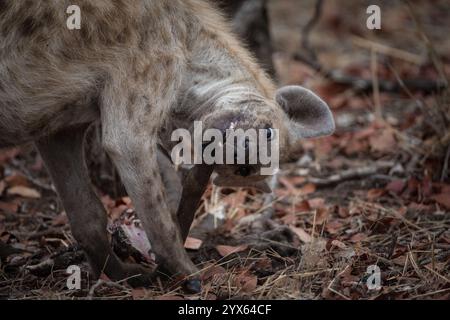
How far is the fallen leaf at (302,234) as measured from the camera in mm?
4723

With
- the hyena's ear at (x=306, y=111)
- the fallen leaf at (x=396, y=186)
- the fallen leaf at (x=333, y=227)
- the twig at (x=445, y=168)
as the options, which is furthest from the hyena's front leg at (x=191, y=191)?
the twig at (x=445, y=168)

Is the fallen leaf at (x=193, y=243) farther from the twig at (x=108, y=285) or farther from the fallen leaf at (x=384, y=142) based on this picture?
the fallen leaf at (x=384, y=142)

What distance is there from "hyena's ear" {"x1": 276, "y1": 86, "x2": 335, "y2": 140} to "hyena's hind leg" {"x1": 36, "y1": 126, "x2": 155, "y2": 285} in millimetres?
1206

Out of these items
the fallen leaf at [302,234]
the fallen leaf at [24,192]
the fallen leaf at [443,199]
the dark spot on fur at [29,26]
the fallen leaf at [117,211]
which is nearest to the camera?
the dark spot on fur at [29,26]

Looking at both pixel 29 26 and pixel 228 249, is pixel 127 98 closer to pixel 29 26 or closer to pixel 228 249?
pixel 29 26

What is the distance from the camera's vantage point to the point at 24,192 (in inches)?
218

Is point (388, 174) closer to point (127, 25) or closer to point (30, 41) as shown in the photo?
point (127, 25)

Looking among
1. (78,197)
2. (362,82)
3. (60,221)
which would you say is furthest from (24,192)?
(362,82)

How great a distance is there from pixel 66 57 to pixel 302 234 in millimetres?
1920

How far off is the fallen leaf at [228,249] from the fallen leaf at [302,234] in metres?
0.41

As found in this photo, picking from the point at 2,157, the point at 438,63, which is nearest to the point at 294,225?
the point at 438,63

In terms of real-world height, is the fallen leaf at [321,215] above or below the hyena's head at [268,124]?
below

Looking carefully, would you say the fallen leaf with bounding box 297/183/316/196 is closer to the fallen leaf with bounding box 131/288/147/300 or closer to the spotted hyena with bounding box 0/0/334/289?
the spotted hyena with bounding box 0/0/334/289

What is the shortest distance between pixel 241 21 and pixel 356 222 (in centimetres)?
219
